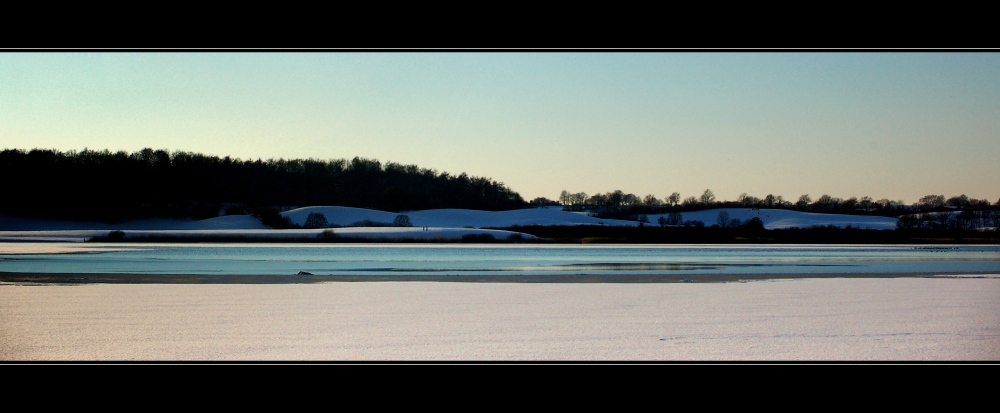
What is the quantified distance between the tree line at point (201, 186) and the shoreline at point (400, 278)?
505 inches

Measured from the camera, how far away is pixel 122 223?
27.7 m

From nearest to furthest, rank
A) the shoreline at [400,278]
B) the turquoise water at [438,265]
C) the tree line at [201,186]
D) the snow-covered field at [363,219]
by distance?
1. the shoreline at [400,278]
2. the turquoise water at [438,265]
3. the tree line at [201,186]
4. the snow-covered field at [363,219]

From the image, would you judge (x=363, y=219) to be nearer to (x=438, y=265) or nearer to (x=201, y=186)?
(x=201, y=186)

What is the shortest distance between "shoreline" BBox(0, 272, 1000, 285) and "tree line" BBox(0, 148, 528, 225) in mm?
12818

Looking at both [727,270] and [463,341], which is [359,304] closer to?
[463,341]

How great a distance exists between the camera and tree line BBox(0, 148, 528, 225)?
2375 centimetres

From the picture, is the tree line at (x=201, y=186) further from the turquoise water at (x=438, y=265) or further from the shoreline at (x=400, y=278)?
the shoreline at (x=400, y=278)

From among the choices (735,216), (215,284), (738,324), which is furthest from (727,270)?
(735,216)

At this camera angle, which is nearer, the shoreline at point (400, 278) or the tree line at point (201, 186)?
the shoreline at point (400, 278)

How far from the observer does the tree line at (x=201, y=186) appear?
23.8 m

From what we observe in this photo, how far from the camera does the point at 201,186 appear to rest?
28219 millimetres

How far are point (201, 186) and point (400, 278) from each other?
748 inches

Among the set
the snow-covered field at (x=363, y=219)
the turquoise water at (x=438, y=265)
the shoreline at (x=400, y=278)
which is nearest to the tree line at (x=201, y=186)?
the snow-covered field at (x=363, y=219)
